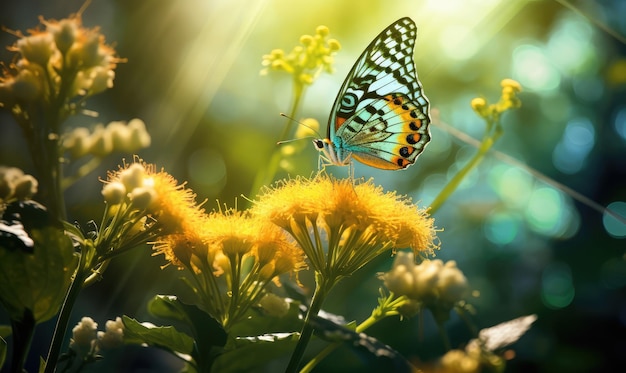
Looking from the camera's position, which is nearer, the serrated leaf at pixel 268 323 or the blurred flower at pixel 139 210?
the blurred flower at pixel 139 210

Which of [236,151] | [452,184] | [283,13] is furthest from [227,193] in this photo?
[283,13]

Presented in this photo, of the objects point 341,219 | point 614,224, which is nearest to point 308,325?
point 341,219

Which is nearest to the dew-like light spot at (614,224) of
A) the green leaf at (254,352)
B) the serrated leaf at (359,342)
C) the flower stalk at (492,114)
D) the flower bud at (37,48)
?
the flower stalk at (492,114)

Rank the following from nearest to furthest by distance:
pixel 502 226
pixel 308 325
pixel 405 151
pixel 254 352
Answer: pixel 308 325 < pixel 254 352 < pixel 405 151 < pixel 502 226

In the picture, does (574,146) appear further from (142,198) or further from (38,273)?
(38,273)

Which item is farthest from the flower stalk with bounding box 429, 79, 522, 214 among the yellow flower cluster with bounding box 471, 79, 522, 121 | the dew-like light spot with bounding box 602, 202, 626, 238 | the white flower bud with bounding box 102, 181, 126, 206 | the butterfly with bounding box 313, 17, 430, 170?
the dew-like light spot with bounding box 602, 202, 626, 238

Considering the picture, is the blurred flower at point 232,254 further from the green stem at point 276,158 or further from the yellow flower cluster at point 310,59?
the yellow flower cluster at point 310,59

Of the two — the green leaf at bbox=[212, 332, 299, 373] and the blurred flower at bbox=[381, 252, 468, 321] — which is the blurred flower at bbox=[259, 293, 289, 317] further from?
the blurred flower at bbox=[381, 252, 468, 321]
